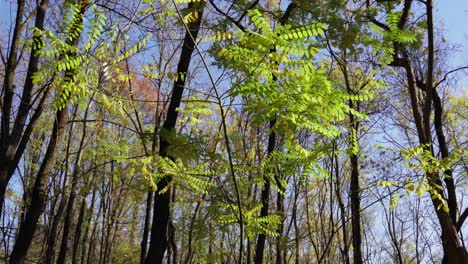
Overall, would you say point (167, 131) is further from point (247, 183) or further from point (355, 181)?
point (355, 181)

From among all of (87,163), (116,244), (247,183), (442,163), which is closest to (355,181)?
(247,183)

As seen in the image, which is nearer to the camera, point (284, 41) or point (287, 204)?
point (284, 41)

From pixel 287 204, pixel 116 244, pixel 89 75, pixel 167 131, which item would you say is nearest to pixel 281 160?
pixel 167 131

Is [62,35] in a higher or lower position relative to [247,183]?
higher

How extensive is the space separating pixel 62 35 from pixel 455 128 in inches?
549

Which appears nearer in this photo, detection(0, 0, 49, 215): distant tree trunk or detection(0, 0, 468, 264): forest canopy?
detection(0, 0, 468, 264): forest canopy

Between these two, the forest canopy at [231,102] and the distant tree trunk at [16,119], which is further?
the distant tree trunk at [16,119]

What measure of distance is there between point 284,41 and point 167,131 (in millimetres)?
2310

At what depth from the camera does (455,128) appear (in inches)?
558

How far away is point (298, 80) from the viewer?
2.85 meters

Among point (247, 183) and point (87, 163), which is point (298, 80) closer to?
Result: point (247, 183)

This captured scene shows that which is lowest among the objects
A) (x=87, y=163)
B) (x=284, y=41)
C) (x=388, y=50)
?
(x=284, y=41)

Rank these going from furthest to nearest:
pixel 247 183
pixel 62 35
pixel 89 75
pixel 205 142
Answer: pixel 247 183, pixel 205 142, pixel 62 35, pixel 89 75

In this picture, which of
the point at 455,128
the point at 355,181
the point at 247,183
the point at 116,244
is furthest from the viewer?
the point at 116,244
